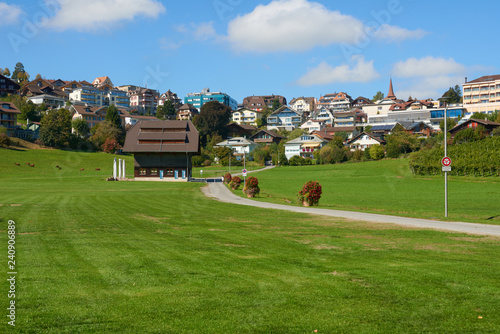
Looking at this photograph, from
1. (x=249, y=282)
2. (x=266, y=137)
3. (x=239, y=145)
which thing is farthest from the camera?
(x=266, y=137)

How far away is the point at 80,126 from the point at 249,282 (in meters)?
134

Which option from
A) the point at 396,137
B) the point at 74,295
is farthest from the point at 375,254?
the point at 396,137

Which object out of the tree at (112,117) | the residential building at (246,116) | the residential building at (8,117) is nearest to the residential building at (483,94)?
the residential building at (246,116)

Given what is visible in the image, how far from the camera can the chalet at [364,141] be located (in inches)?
4760

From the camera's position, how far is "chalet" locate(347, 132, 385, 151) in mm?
120912

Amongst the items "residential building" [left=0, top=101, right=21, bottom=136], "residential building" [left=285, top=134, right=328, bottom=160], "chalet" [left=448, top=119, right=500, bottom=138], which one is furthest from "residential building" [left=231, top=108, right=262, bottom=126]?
"chalet" [left=448, top=119, right=500, bottom=138]

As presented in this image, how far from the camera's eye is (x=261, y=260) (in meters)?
11.8

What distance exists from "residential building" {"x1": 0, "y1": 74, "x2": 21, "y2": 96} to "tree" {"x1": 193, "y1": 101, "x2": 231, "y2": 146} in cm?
7460

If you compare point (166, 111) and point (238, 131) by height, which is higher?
point (166, 111)

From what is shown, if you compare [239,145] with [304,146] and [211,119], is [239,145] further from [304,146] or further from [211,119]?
[304,146]

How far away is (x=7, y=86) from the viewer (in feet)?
535

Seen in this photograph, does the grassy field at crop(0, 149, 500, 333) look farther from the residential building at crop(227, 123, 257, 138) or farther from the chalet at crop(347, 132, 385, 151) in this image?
the residential building at crop(227, 123, 257, 138)

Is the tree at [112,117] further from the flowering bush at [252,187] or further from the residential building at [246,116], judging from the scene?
the flowering bush at [252,187]

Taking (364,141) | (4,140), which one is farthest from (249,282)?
(364,141)
